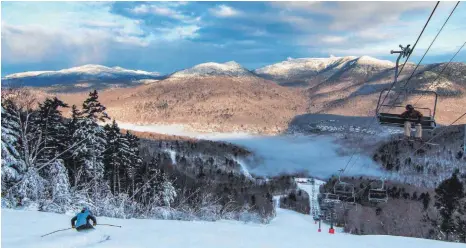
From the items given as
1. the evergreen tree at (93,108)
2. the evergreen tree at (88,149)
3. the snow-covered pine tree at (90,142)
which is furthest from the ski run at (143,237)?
the evergreen tree at (93,108)

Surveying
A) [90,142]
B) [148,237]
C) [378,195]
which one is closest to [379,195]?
[378,195]

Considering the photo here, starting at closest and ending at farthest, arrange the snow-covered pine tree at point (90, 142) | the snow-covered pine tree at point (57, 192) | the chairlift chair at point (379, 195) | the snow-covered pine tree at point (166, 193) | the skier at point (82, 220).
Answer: the skier at point (82, 220) < the snow-covered pine tree at point (57, 192) < the chairlift chair at point (379, 195) < the snow-covered pine tree at point (90, 142) < the snow-covered pine tree at point (166, 193)

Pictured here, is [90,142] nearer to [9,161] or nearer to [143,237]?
[9,161]

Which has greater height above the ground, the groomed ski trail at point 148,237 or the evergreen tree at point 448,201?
the groomed ski trail at point 148,237

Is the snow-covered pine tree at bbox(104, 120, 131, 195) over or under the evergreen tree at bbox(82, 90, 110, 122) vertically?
under

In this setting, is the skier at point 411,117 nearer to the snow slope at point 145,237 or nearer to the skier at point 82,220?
the snow slope at point 145,237

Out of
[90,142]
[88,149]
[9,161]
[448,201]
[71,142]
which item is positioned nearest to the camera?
[9,161]

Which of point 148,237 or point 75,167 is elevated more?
point 148,237

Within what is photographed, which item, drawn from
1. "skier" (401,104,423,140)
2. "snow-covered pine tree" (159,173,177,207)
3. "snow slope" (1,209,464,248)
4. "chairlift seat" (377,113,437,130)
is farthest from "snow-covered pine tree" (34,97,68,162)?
"skier" (401,104,423,140)

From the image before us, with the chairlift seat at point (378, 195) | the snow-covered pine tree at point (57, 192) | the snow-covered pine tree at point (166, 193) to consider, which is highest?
the snow-covered pine tree at point (57, 192)

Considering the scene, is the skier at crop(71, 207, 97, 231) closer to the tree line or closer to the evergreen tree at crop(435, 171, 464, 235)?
the tree line

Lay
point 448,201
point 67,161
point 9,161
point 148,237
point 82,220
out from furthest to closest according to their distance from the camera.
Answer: point 448,201 → point 67,161 → point 9,161 → point 148,237 → point 82,220
